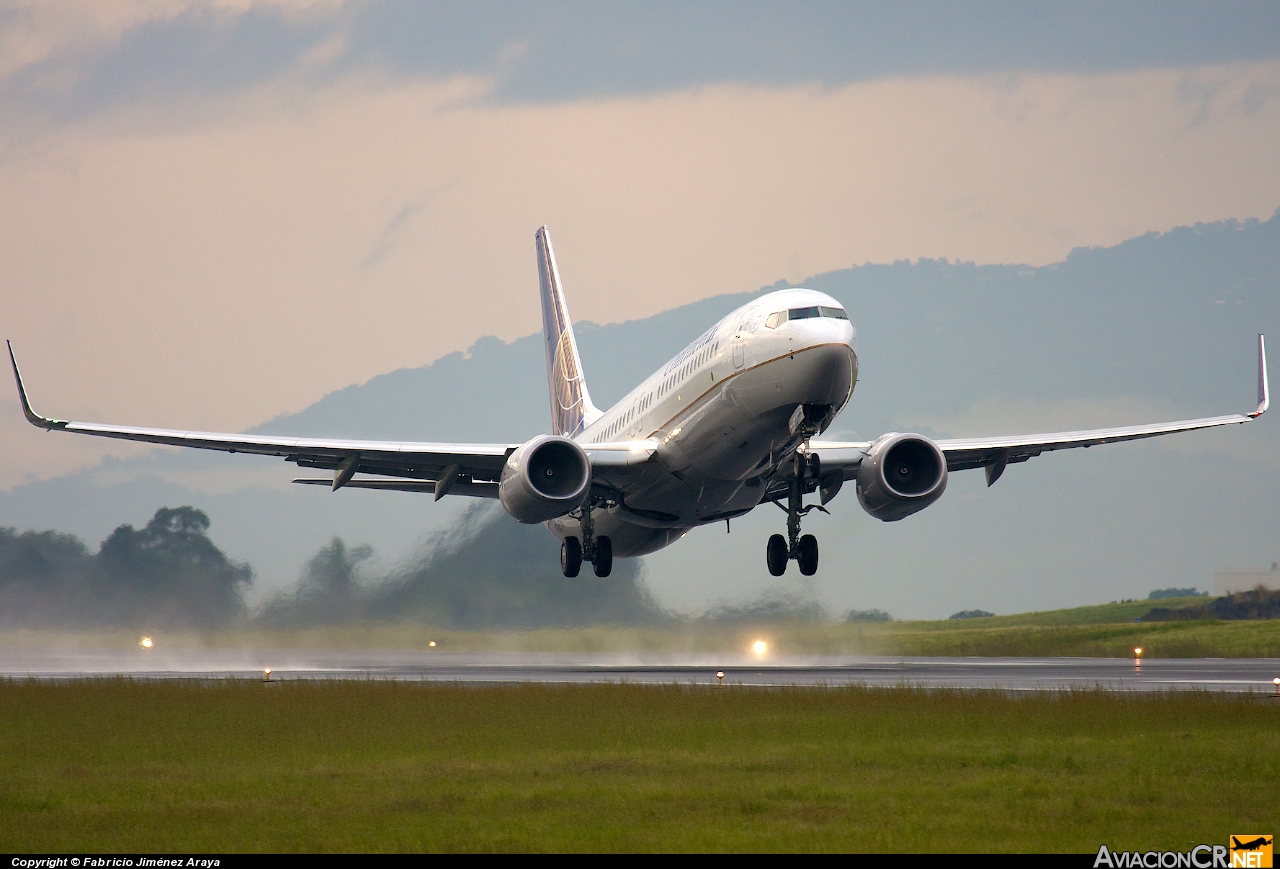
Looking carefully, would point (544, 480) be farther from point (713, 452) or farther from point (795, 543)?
point (795, 543)

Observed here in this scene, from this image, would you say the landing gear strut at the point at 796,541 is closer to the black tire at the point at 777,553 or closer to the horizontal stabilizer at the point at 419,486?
the black tire at the point at 777,553

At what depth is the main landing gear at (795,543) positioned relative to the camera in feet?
101

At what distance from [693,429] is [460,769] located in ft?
43.3

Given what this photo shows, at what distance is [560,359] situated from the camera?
169 feet

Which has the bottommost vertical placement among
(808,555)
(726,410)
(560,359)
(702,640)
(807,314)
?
(702,640)

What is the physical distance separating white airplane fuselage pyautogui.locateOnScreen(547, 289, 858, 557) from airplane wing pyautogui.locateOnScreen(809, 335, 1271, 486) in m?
2.24

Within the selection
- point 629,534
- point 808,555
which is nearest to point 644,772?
point 808,555

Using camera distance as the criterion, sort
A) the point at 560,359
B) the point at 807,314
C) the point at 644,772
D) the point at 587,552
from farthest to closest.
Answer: the point at 560,359 < the point at 587,552 < the point at 807,314 < the point at 644,772

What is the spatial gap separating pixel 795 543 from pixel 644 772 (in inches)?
605

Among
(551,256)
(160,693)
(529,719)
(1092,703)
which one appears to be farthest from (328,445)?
(551,256)

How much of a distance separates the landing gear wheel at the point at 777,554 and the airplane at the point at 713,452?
0.15ft

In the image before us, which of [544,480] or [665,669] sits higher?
[544,480]

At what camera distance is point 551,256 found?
5600 cm
